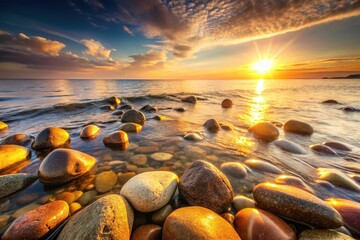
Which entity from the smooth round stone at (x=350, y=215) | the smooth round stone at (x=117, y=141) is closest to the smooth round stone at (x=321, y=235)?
the smooth round stone at (x=350, y=215)

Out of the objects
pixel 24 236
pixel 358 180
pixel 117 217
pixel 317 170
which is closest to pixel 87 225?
pixel 117 217

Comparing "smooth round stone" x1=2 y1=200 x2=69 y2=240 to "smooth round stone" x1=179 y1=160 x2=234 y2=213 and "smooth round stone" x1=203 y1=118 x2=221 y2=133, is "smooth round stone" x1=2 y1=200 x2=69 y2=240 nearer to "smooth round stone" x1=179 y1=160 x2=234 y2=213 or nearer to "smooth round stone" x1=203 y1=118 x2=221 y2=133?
"smooth round stone" x1=179 y1=160 x2=234 y2=213

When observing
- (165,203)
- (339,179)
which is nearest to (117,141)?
(165,203)

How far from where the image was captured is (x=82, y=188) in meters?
2.79

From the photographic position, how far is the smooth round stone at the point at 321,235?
1768mm

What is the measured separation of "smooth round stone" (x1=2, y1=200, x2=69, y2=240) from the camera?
179 centimetres

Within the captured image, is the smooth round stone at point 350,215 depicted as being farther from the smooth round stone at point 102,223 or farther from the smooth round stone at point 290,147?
the smooth round stone at point 102,223

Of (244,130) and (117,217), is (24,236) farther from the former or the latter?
(244,130)

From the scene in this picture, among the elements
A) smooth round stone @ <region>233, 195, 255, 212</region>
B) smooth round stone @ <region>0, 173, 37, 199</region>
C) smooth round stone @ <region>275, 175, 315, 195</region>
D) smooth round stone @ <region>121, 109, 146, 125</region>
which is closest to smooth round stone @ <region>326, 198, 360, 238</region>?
smooth round stone @ <region>275, 175, 315, 195</region>

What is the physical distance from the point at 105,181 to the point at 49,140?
2.72 m

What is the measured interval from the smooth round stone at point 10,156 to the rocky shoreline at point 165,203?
2 centimetres

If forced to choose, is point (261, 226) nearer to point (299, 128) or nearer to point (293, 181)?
point (293, 181)

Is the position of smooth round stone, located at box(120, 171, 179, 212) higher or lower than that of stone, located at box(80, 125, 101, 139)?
higher

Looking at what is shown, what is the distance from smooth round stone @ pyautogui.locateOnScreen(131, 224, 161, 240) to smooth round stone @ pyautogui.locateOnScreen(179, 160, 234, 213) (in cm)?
63
